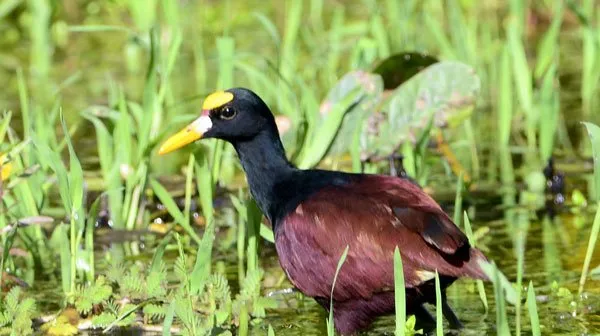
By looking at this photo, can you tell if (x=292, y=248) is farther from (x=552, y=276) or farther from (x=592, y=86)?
(x=592, y=86)

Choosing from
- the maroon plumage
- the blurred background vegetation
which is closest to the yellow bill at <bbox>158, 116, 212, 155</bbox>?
the blurred background vegetation

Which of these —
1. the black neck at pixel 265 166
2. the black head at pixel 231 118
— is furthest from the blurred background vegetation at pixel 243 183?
the black head at pixel 231 118

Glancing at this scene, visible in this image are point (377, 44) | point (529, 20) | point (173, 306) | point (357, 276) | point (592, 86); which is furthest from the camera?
point (529, 20)

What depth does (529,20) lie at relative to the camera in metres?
10.8

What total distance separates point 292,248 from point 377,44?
2819 millimetres

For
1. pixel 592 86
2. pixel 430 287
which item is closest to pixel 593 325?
pixel 430 287

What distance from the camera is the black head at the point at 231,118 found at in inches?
212

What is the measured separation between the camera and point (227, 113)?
5387mm

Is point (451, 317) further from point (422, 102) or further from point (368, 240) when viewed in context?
point (422, 102)

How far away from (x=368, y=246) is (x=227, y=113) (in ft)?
3.20

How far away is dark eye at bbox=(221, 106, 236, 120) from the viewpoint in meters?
5.38

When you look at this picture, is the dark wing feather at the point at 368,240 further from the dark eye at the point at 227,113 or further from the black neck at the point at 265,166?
the dark eye at the point at 227,113

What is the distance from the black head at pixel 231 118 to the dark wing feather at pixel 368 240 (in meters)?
0.53

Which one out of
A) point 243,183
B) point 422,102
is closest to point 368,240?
point 422,102
